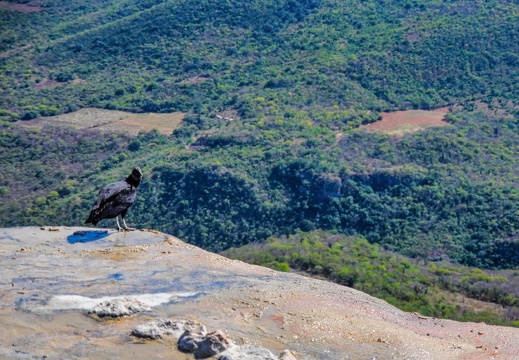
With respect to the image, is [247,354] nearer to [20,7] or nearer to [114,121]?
[114,121]

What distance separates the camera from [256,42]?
66.9 meters

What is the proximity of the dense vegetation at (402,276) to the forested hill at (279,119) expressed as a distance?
10.7 ft

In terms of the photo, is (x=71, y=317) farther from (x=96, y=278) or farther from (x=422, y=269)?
(x=422, y=269)

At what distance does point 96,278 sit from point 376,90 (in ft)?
144

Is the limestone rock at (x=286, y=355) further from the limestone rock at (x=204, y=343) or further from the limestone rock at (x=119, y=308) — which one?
the limestone rock at (x=119, y=308)

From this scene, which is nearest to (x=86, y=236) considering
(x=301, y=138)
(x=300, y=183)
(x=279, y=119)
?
(x=300, y=183)

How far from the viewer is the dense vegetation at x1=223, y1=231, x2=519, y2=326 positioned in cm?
2708

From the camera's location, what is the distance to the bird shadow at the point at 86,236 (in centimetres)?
1675

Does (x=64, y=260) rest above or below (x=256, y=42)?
above

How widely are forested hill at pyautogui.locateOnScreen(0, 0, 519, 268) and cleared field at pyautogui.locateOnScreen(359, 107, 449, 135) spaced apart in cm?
84

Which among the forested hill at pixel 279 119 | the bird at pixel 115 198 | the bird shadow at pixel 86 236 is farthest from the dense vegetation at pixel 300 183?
the bird at pixel 115 198

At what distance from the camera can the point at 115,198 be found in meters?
15.9

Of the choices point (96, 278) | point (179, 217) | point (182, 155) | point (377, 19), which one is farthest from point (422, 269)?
point (377, 19)

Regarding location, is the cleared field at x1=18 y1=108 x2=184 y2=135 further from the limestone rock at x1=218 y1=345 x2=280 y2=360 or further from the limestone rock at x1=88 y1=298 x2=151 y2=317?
the limestone rock at x1=218 y1=345 x2=280 y2=360
